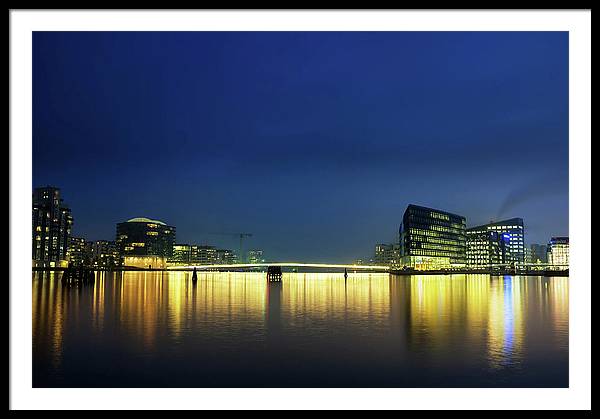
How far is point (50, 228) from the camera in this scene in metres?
91.6

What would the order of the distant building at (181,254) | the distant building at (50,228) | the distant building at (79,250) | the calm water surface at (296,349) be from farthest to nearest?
the distant building at (181,254) < the distant building at (79,250) < the distant building at (50,228) < the calm water surface at (296,349)

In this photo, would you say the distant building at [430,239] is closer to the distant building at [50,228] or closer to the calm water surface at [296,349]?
the distant building at [50,228]

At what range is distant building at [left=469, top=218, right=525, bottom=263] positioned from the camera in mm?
135125

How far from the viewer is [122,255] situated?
402ft

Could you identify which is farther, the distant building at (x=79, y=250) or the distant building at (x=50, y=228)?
the distant building at (x=79, y=250)

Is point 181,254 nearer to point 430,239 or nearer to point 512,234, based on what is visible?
point 430,239

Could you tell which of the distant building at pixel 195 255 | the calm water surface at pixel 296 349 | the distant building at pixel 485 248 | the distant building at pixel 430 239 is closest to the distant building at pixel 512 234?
the distant building at pixel 485 248

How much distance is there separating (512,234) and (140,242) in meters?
88.4

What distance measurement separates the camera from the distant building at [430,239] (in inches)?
3888

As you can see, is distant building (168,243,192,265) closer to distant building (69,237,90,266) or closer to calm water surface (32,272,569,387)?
distant building (69,237,90,266)

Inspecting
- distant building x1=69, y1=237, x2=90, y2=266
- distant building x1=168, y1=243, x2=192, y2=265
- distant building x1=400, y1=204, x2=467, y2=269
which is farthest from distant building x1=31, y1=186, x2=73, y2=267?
distant building x1=400, y1=204, x2=467, y2=269

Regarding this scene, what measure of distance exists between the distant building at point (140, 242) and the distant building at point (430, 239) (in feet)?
170

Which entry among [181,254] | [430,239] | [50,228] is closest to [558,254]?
[430,239]
